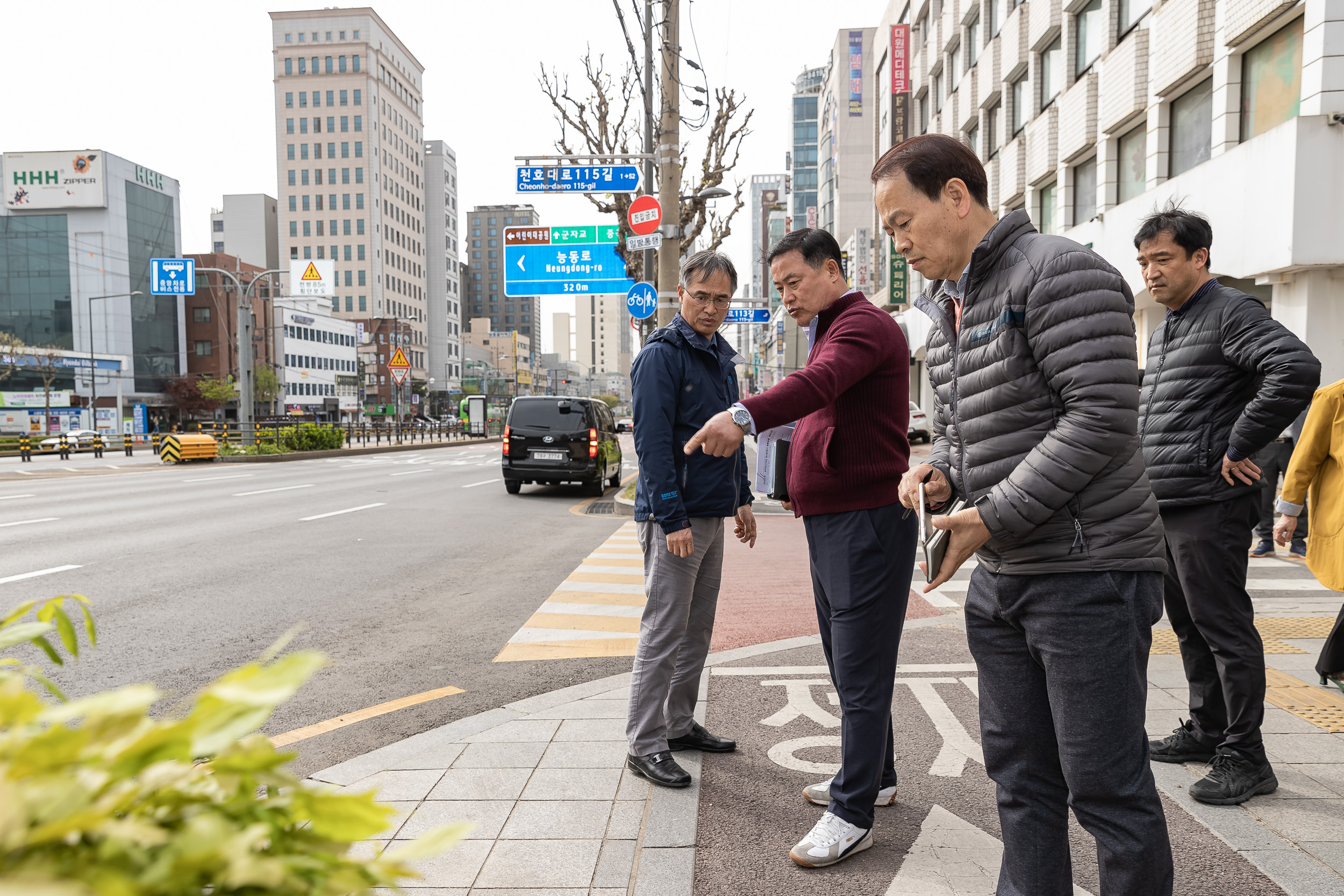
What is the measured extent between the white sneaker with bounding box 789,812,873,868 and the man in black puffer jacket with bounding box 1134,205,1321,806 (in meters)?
1.33

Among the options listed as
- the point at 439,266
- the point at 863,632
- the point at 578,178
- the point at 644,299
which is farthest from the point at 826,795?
the point at 439,266

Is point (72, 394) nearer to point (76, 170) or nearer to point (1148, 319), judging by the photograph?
point (76, 170)

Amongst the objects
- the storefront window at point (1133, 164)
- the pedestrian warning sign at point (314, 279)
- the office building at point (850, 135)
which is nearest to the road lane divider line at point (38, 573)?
the storefront window at point (1133, 164)

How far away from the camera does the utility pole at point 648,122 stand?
1205cm

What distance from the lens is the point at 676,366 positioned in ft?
11.3

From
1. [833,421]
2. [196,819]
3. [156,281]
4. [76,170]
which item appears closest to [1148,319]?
[833,421]

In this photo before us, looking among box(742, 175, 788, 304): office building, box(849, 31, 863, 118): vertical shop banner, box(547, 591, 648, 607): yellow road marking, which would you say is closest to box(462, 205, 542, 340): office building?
box(742, 175, 788, 304): office building

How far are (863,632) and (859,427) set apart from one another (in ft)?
2.22

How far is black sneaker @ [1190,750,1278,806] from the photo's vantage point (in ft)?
9.94

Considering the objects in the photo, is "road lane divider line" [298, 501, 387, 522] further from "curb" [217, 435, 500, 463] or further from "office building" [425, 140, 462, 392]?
"office building" [425, 140, 462, 392]

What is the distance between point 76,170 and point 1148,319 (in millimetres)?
80064

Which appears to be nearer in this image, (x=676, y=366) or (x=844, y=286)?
(x=844, y=286)

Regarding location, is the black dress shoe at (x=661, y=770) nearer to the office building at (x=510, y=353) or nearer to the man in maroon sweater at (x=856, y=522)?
the man in maroon sweater at (x=856, y=522)

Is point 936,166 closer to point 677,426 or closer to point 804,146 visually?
point 677,426
